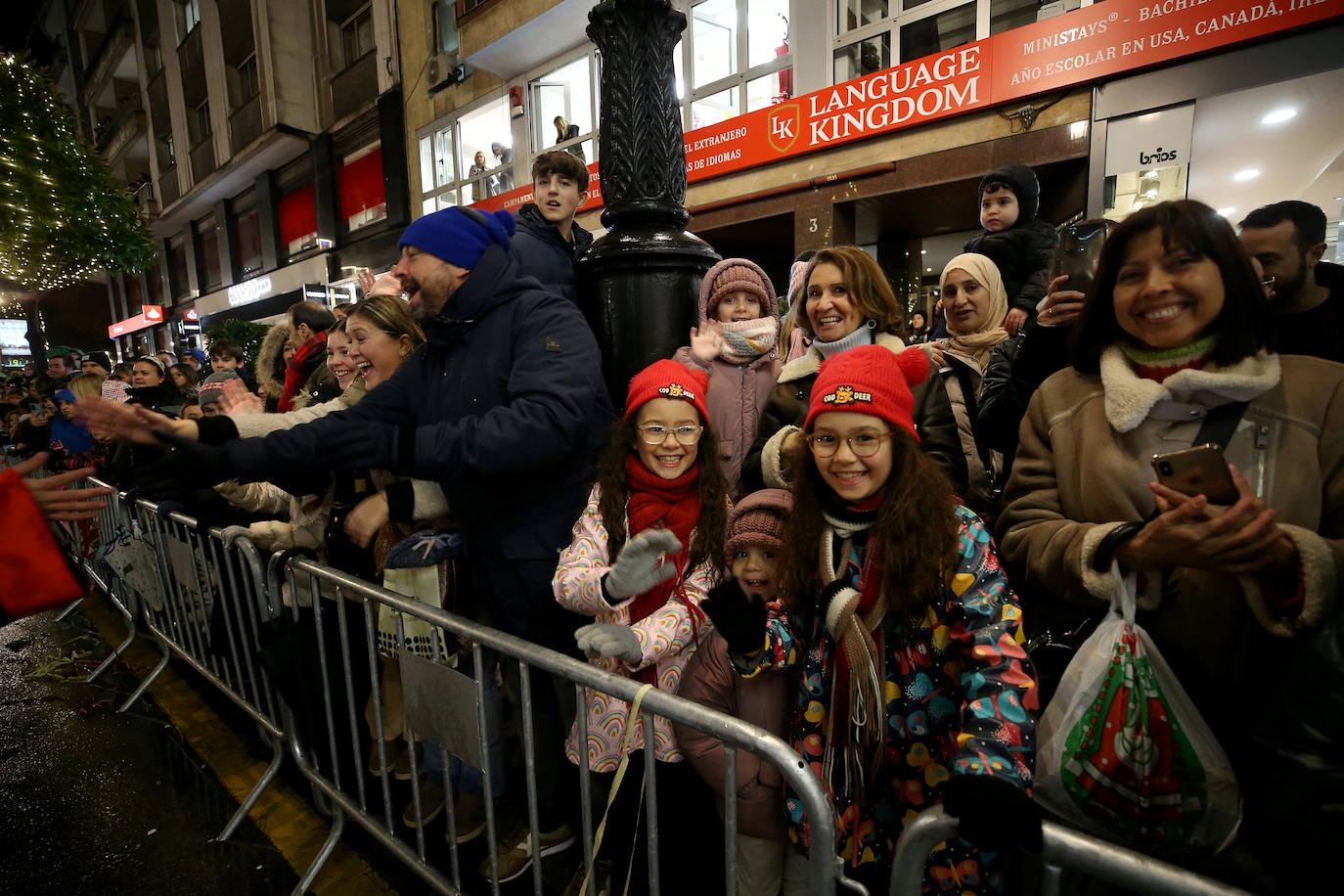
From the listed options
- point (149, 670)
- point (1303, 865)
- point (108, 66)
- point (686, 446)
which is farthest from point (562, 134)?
point (108, 66)

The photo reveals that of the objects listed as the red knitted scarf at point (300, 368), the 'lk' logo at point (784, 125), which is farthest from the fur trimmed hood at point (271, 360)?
the 'lk' logo at point (784, 125)

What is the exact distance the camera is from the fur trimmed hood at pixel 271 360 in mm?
4470

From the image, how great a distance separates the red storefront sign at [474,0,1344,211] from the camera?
5898 millimetres

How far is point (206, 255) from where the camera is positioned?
2461 centimetres

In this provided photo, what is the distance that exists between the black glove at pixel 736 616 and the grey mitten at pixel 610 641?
12.6 inches

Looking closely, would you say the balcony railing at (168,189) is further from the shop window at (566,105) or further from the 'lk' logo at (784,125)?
the 'lk' logo at (784,125)

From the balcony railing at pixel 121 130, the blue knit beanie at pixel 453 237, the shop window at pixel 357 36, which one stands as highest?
the balcony railing at pixel 121 130

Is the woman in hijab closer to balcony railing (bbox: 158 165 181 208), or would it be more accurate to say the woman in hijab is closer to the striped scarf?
the striped scarf

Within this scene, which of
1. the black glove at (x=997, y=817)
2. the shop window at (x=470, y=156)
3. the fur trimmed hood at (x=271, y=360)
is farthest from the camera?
the shop window at (x=470, y=156)

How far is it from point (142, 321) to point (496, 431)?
3524cm

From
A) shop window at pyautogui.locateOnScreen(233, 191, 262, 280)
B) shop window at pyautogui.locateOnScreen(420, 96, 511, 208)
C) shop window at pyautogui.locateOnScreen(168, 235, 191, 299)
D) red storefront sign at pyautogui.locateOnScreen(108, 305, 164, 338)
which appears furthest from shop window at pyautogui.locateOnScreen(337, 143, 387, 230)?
red storefront sign at pyautogui.locateOnScreen(108, 305, 164, 338)

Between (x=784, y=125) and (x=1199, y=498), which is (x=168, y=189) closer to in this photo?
(x=784, y=125)

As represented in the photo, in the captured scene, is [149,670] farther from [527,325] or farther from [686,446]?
[686,446]

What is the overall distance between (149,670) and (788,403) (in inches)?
193
